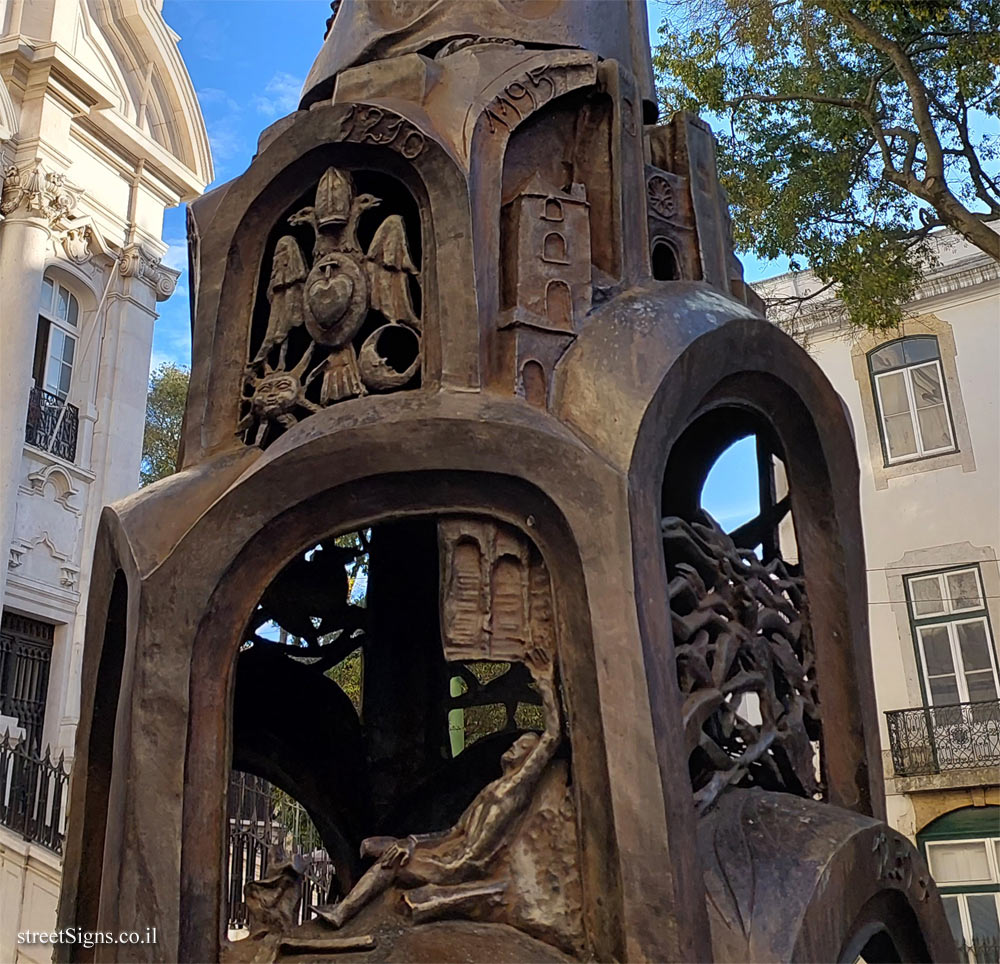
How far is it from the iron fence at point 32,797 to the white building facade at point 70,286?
10.0 feet

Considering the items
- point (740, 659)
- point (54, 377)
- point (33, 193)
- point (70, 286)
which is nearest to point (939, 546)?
point (54, 377)

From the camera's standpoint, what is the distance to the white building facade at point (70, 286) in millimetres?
14383

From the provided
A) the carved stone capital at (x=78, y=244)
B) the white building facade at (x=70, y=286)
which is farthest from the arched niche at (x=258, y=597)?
the carved stone capital at (x=78, y=244)

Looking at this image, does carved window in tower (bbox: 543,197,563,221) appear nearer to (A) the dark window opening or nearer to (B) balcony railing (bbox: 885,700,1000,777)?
(A) the dark window opening

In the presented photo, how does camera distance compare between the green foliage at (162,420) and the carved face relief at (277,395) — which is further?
the green foliage at (162,420)

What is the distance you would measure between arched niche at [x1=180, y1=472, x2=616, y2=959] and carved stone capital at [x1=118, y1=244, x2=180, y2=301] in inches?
588

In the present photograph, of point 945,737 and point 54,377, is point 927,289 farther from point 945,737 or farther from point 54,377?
point 54,377

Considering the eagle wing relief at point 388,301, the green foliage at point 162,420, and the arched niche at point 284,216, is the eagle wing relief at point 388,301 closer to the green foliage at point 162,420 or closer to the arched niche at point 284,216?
the arched niche at point 284,216

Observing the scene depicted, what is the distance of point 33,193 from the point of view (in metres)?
15.0

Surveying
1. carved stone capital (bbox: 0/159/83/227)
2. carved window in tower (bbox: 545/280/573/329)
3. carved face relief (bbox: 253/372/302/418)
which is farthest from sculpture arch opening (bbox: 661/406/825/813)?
carved stone capital (bbox: 0/159/83/227)

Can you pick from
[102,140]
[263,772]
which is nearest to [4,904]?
[263,772]

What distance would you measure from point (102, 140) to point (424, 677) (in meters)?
14.1

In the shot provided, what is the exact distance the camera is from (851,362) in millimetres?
18062

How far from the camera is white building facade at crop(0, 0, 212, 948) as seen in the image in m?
14.4
